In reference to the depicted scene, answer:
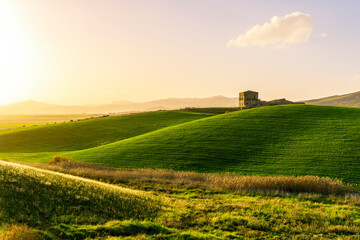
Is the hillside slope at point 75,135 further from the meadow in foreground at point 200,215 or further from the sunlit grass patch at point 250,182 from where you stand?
the meadow in foreground at point 200,215

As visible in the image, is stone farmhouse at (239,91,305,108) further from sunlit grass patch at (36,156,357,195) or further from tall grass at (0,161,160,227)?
tall grass at (0,161,160,227)

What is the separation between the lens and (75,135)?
59.5m

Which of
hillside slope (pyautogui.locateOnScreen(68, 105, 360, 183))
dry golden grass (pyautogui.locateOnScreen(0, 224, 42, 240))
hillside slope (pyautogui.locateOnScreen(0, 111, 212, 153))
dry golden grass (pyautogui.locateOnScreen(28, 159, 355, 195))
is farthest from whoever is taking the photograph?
hillside slope (pyautogui.locateOnScreen(0, 111, 212, 153))

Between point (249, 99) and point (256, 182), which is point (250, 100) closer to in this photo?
point (249, 99)

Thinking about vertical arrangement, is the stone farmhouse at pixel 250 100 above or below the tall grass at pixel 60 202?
above

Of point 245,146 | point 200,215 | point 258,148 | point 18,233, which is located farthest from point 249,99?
point 18,233

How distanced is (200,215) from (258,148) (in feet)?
69.0

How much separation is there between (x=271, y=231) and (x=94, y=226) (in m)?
8.82

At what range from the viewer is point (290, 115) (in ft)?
161

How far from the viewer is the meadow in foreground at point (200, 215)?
1060cm

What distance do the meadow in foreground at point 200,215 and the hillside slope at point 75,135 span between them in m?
38.6

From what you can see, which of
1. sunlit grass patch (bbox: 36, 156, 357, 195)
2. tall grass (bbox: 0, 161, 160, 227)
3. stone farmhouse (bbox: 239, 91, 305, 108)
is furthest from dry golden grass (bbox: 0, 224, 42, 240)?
stone farmhouse (bbox: 239, 91, 305, 108)

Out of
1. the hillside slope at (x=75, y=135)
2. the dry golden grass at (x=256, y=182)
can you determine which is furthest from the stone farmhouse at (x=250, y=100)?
the dry golden grass at (x=256, y=182)

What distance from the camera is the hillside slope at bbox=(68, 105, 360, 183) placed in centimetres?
2588
